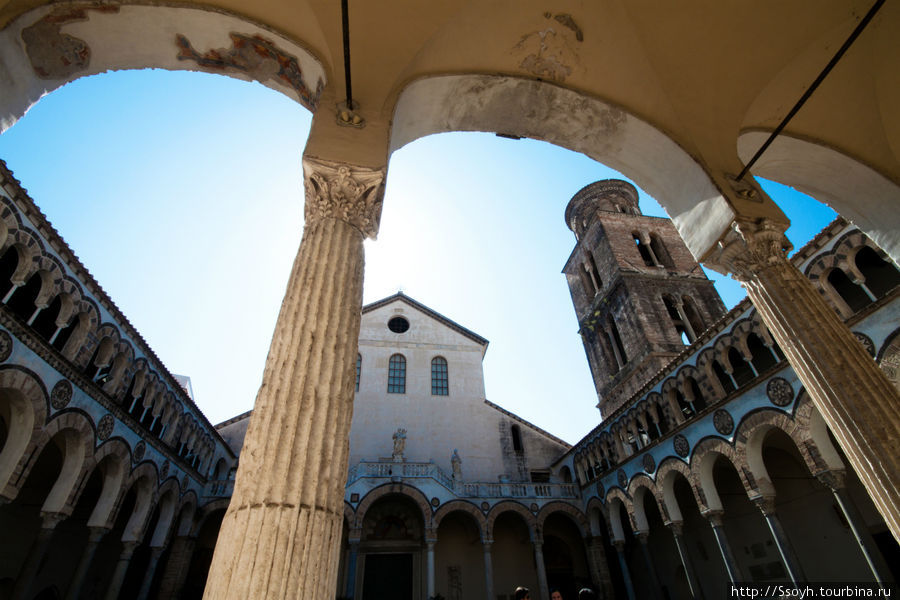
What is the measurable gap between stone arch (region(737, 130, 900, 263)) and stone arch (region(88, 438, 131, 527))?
513 inches

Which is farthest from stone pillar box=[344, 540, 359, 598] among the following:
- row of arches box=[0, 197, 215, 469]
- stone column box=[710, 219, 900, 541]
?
stone column box=[710, 219, 900, 541]

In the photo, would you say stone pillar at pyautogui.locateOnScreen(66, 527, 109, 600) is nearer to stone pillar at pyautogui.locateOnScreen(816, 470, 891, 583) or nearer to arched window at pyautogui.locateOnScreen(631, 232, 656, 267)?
stone pillar at pyautogui.locateOnScreen(816, 470, 891, 583)

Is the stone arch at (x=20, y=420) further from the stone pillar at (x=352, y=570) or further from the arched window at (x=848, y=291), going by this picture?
the arched window at (x=848, y=291)

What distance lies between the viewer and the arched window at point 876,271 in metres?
8.41

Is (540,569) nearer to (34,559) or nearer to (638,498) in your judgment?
(638,498)

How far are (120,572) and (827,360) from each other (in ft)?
48.6

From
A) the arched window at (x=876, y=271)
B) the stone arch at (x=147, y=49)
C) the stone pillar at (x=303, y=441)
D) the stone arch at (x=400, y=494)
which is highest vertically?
the arched window at (x=876, y=271)

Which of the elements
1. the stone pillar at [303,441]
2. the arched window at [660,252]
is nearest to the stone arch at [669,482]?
the stone pillar at [303,441]

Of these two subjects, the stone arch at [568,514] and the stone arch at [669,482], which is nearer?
the stone arch at [669,482]

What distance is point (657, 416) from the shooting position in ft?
42.3

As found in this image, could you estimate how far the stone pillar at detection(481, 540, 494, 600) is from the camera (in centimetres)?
1399

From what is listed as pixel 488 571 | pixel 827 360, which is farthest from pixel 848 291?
pixel 488 571

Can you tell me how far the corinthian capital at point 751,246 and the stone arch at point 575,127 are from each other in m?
0.14

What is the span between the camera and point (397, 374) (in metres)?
20.1
